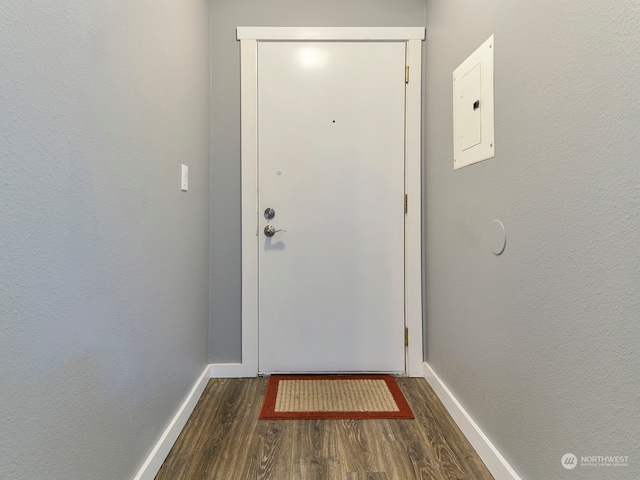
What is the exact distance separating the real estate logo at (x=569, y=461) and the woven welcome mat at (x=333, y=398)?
2.52 feet

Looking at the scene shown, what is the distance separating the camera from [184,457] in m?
1.35

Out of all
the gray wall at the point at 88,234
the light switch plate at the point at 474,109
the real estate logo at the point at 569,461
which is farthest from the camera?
the light switch plate at the point at 474,109

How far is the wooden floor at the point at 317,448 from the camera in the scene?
49.9 inches

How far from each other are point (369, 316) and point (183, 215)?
1.15 m

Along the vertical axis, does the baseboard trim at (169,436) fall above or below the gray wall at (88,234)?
below

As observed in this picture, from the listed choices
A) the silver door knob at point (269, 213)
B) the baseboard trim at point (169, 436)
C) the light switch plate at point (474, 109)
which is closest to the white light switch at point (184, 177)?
the silver door knob at point (269, 213)

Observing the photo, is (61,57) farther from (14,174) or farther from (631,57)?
(631,57)

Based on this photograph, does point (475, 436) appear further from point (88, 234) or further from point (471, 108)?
point (88, 234)

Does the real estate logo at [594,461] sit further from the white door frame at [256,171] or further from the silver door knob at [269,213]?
the silver door knob at [269,213]

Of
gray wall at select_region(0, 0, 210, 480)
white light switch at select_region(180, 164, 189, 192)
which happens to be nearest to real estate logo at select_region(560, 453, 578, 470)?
gray wall at select_region(0, 0, 210, 480)

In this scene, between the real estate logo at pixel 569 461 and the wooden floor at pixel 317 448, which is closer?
the real estate logo at pixel 569 461

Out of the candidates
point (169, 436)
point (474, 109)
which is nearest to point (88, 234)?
point (169, 436)

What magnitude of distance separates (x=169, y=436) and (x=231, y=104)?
66.4 inches

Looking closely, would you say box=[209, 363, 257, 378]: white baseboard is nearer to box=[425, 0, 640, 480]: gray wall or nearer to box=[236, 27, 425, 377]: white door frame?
box=[236, 27, 425, 377]: white door frame
